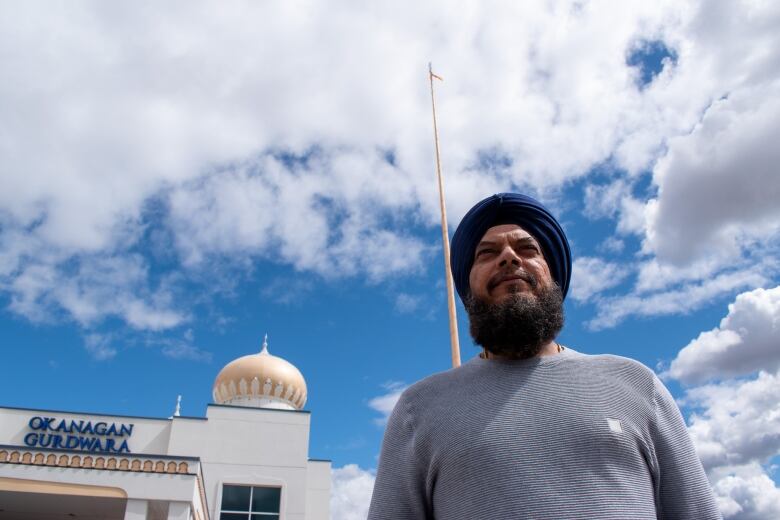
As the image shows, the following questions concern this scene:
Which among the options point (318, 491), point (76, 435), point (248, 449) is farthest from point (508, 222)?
point (318, 491)

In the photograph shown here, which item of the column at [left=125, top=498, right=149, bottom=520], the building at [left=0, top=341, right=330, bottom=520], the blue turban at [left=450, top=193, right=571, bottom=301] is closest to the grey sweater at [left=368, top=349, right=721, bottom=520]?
the blue turban at [left=450, top=193, right=571, bottom=301]

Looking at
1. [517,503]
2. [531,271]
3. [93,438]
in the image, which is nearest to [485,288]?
[531,271]

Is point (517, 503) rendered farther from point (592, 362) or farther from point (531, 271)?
point (531, 271)

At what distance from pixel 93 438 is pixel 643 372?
1922cm

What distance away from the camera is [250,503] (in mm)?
17906

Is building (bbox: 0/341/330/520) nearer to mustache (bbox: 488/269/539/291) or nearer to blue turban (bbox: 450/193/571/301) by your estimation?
blue turban (bbox: 450/193/571/301)

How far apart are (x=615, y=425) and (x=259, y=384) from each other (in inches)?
856

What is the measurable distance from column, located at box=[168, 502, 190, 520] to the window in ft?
16.9

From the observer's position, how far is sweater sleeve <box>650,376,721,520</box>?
1.75 m

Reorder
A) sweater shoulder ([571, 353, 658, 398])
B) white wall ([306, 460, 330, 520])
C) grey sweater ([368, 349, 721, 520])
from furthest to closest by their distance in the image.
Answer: white wall ([306, 460, 330, 520]), sweater shoulder ([571, 353, 658, 398]), grey sweater ([368, 349, 721, 520])

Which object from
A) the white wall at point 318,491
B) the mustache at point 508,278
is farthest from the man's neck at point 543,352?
the white wall at point 318,491

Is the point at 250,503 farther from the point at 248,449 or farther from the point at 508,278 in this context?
the point at 508,278

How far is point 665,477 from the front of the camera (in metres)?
1.80

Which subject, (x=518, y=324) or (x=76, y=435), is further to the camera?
(x=76, y=435)
